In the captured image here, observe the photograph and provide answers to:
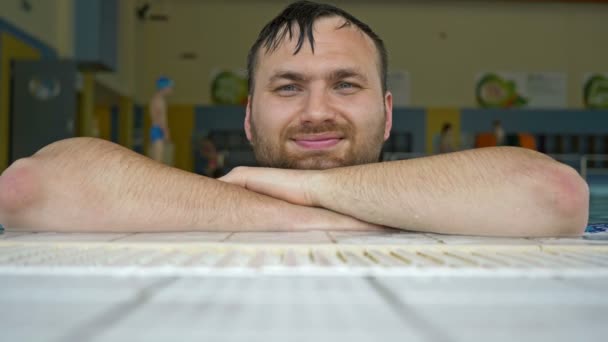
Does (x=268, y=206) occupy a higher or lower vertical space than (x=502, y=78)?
lower

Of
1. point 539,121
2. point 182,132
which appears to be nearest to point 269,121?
point 182,132

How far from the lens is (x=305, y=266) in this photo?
2.14 feet

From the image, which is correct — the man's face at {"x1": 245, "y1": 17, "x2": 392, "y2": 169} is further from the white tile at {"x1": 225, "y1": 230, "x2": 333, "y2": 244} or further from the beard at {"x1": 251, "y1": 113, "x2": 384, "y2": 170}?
the white tile at {"x1": 225, "y1": 230, "x2": 333, "y2": 244}

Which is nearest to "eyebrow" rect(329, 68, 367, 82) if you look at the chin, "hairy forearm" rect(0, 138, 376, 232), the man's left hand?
the chin

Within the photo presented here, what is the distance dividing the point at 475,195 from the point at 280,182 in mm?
453

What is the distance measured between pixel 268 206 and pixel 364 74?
0.79 metres

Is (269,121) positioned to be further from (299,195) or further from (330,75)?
(299,195)

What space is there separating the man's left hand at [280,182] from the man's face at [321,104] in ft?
1.37

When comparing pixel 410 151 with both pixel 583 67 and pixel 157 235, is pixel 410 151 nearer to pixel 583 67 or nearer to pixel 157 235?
pixel 583 67

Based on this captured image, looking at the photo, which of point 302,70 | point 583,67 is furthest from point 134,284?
point 583,67

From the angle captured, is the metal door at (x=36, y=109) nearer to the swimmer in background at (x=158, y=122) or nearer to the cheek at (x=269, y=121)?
the swimmer in background at (x=158, y=122)

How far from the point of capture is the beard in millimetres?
1674

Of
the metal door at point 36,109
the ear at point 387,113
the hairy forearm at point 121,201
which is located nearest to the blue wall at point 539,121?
the metal door at point 36,109

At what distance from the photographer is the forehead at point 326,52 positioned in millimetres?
1711
